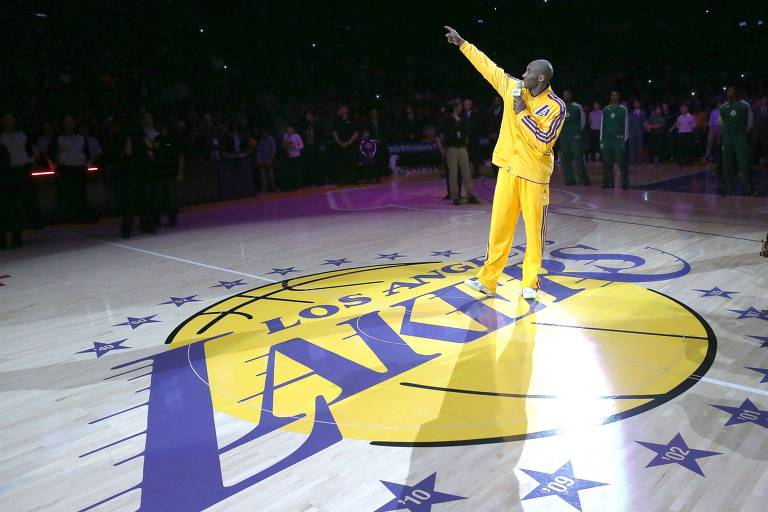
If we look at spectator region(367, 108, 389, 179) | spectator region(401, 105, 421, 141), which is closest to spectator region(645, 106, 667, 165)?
spectator region(401, 105, 421, 141)

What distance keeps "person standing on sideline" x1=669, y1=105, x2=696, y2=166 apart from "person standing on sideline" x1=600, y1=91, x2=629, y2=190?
4.49 metres

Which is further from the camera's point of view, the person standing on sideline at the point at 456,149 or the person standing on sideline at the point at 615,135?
the person standing on sideline at the point at 615,135

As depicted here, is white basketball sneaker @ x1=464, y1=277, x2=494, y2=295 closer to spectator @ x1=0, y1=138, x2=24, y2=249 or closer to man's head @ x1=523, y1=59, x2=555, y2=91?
man's head @ x1=523, y1=59, x2=555, y2=91

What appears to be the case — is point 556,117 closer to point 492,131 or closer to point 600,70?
point 492,131

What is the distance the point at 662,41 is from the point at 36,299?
80.4 feet

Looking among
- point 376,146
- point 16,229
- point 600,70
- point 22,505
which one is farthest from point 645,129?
point 22,505

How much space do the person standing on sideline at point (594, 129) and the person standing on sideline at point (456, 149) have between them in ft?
18.9

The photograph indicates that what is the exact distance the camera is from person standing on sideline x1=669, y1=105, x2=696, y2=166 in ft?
49.1

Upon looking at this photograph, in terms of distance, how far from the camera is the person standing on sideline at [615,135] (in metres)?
11.2

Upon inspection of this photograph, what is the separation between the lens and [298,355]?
4.19 m

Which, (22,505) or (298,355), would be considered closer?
(22,505)

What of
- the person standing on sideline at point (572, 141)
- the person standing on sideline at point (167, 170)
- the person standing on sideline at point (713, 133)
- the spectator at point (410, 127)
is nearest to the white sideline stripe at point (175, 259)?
the person standing on sideline at point (167, 170)

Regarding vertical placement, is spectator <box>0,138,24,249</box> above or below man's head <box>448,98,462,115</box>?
below

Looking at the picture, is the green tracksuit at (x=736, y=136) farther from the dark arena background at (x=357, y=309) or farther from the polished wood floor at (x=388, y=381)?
the polished wood floor at (x=388, y=381)
